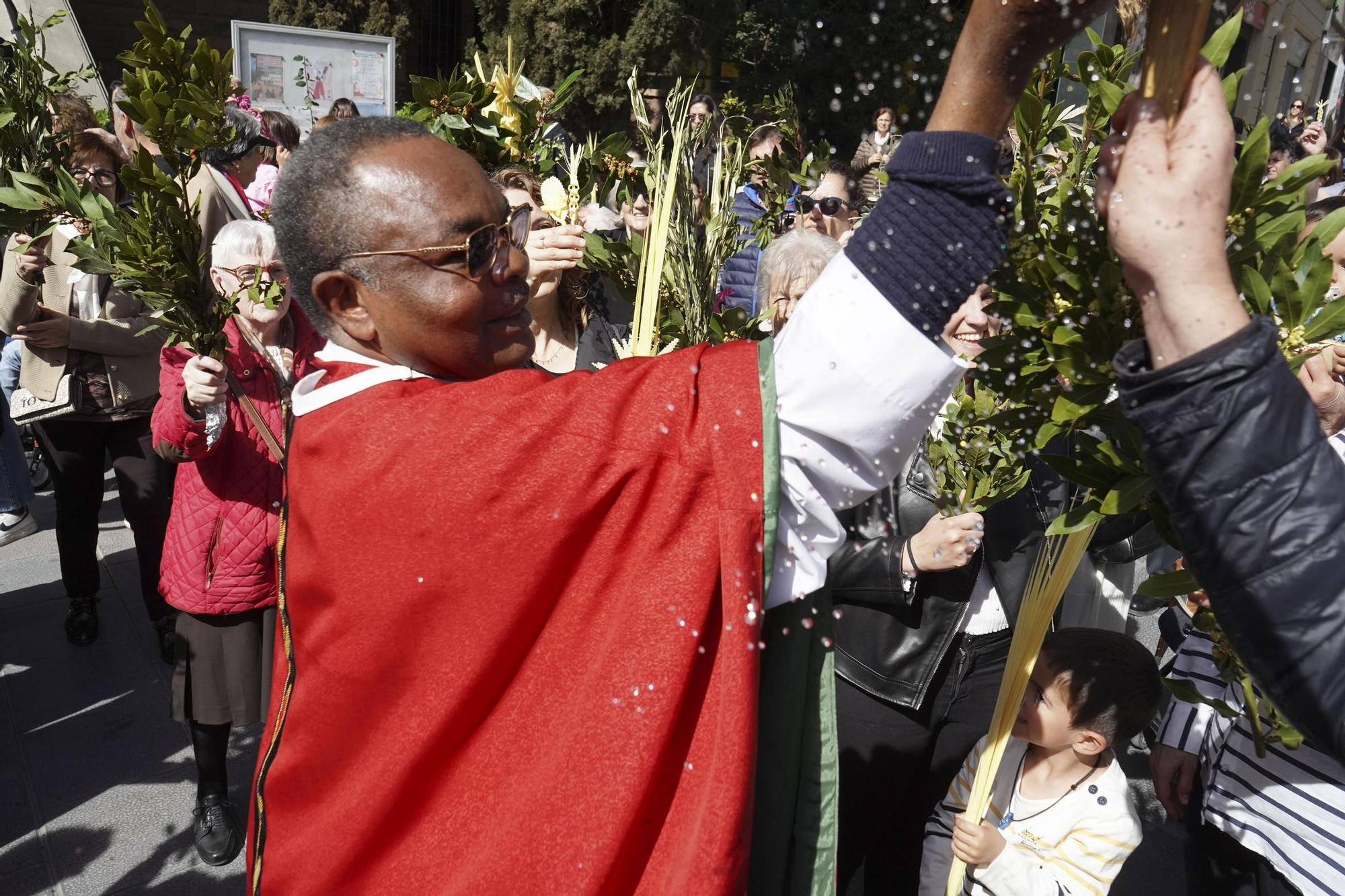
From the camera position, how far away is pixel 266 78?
8.65m

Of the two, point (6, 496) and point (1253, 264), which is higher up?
point (1253, 264)

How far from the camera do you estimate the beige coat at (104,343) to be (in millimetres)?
4469

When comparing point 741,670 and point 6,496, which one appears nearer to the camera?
point 741,670

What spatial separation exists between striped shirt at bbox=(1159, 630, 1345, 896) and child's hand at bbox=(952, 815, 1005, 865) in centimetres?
49

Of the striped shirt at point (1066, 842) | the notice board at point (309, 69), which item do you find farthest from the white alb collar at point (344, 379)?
the notice board at point (309, 69)

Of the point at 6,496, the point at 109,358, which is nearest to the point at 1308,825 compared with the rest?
the point at 109,358

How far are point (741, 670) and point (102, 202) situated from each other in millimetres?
2936

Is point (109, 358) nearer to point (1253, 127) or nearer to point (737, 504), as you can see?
point (737, 504)

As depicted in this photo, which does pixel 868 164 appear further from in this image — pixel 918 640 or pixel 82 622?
pixel 82 622

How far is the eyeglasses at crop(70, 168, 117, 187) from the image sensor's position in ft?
15.4

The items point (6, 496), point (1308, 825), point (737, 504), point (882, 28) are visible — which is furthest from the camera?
point (882, 28)

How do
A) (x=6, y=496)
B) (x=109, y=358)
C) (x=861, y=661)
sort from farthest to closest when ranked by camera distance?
1. (x=6, y=496)
2. (x=109, y=358)
3. (x=861, y=661)

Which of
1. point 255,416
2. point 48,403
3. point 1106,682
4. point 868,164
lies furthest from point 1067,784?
point 868,164

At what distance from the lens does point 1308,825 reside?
213 cm
